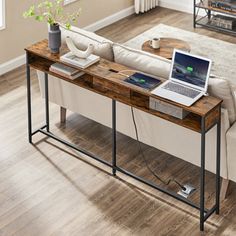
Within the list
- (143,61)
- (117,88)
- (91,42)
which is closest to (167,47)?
(91,42)

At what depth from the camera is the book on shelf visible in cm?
470

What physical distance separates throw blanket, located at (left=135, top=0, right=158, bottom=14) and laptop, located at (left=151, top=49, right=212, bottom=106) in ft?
12.6

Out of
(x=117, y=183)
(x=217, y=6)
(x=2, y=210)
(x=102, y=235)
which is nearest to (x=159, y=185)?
(x=117, y=183)

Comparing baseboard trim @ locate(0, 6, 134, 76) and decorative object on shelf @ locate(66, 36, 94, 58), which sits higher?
decorative object on shelf @ locate(66, 36, 94, 58)

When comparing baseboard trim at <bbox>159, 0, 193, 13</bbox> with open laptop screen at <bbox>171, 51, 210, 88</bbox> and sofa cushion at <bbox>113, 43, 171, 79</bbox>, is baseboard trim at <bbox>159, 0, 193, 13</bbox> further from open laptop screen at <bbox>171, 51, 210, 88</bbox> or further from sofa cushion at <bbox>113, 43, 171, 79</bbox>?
open laptop screen at <bbox>171, 51, 210, 88</bbox>

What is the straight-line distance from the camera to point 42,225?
443 cm

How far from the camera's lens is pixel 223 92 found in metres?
4.28

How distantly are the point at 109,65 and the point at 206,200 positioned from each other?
124 cm

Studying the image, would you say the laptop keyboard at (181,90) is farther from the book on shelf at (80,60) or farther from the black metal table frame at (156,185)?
the book on shelf at (80,60)

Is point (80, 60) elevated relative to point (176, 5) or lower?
elevated

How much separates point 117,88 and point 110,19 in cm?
343

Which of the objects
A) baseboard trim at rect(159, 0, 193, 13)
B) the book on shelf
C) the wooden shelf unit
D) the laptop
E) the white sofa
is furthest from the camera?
baseboard trim at rect(159, 0, 193, 13)

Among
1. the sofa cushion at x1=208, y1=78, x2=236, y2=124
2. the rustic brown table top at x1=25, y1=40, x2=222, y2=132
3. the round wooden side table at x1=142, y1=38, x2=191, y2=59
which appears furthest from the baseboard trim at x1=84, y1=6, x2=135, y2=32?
the sofa cushion at x1=208, y1=78, x2=236, y2=124

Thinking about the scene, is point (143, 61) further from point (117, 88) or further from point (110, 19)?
point (110, 19)
